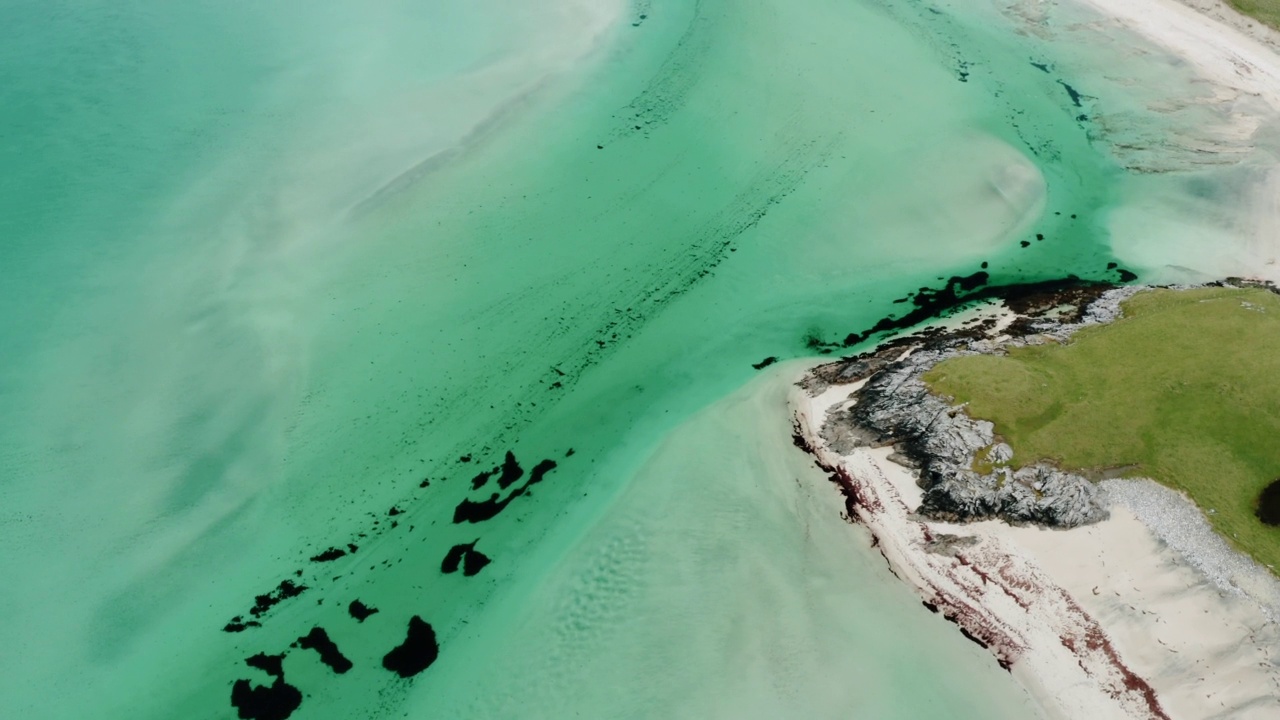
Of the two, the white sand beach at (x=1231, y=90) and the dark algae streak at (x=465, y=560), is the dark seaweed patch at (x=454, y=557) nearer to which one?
the dark algae streak at (x=465, y=560)

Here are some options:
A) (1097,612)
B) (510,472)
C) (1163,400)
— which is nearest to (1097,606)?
(1097,612)

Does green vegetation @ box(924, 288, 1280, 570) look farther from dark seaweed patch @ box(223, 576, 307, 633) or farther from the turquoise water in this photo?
dark seaweed patch @ box(223, 576, 307, 633)

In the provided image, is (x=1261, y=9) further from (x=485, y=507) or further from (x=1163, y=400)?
(x=485, y=507)

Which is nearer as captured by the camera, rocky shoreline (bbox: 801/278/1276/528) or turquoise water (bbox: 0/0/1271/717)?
turquoise water (bbox: 0/0/1271/717)

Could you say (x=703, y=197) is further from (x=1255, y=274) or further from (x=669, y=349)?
(x=1255, y=274)

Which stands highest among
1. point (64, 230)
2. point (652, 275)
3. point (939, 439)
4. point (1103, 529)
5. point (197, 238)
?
point (64, 230)

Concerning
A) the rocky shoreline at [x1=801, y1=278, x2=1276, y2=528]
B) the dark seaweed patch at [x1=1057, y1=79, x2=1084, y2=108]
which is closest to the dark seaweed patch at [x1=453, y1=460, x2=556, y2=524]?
the rocky shoreline at [x1=801, y1=278, x2=1276, y2=528]

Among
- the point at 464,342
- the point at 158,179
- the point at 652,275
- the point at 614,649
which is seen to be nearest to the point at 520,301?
the point at 464,342
